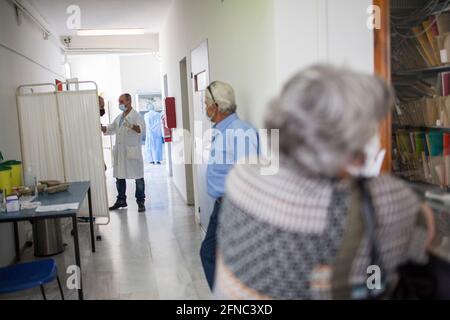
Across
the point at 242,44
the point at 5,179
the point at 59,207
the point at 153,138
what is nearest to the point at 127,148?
the point at 5,179

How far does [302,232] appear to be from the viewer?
3.12ft

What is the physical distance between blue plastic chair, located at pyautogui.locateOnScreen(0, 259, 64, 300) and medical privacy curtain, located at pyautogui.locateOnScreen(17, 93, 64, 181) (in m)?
2.03

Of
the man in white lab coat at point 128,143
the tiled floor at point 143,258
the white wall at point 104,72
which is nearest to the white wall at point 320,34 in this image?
the tiled floor at point 143,258

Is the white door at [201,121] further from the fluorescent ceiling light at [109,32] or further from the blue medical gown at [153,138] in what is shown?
the blue medical gown at [153,138]

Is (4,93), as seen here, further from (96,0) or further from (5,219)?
(96,0)

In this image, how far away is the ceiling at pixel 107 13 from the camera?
5891 mm

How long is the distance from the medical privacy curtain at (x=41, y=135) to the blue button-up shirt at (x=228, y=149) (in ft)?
8.10

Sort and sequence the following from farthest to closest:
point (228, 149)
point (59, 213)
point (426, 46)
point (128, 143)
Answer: point (128, 143) < point (426, 46) < point (59, 213) < point (228, 149)

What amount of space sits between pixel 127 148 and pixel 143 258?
2079 millimetres

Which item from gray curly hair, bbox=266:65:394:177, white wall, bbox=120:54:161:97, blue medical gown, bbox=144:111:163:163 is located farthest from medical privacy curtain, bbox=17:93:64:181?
white wall, bbox=120:54:161:97

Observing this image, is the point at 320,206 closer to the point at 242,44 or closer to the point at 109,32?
the point at 242,44
